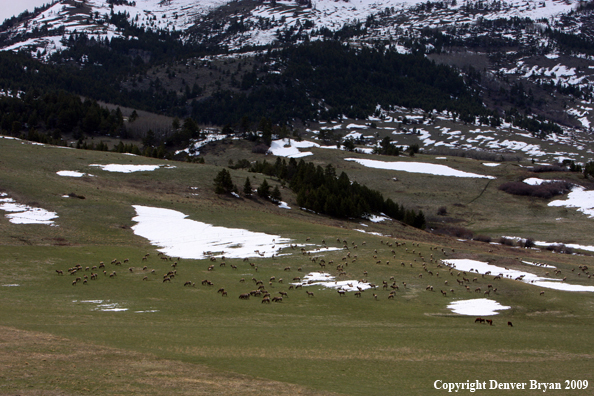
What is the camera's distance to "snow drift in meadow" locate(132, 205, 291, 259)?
152 feet

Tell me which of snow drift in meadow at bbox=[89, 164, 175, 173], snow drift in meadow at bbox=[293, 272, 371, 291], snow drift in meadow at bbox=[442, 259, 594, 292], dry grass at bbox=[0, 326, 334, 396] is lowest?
snow drift in meadow at bbox=[442, 259, 594, 292]

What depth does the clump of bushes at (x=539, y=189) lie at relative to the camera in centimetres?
10931

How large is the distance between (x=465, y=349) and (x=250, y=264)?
2359cm

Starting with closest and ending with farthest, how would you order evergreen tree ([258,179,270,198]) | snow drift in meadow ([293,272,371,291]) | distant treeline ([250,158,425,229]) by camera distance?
snow drift in meadow ([293,272,371,291]), distant treeline ([250,158,425,229]), evergreen tree ([258,179,270,198])

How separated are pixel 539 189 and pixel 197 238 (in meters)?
86.3

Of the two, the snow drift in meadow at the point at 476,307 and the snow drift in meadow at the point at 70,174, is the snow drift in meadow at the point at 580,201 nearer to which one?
the snow drift in meadow at the point at 476,307

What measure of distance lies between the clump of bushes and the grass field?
5821 cm

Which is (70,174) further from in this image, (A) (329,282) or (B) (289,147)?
(B) (289,147)

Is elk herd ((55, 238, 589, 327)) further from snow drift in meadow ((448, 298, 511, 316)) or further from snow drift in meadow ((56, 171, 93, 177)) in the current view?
snow drift in meadow ((56, 171, 93, 177))

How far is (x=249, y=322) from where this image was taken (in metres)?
25.2

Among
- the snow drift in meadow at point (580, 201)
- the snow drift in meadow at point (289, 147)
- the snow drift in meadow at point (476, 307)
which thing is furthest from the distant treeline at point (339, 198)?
the snow drift in meadow at point (476, 307)

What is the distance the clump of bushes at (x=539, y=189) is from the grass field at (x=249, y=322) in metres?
58.2

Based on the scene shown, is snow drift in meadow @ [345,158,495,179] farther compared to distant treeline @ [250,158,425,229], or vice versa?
snow drift in meadow @ [345,158,495,179]

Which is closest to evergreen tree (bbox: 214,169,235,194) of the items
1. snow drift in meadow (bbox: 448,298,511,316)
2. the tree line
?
the tree line
